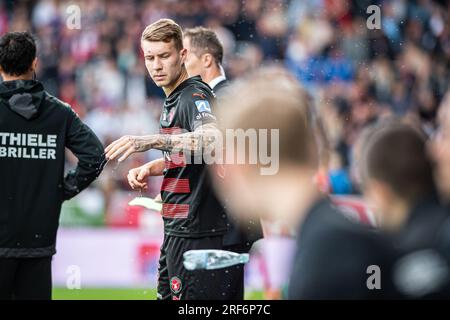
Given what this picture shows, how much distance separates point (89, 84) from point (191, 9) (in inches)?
83.1

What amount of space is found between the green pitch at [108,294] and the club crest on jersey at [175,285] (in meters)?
3.51

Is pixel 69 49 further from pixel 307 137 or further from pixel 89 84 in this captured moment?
pixel 307 137

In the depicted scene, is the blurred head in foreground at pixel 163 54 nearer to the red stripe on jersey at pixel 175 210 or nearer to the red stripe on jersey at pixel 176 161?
the red stripe on jersey at pixel 176 161

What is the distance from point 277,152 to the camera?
233 cm

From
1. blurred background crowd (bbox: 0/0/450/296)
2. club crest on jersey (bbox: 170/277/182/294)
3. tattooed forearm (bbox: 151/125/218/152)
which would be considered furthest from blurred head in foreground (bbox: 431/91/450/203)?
blurred background crowd (bbox: 0/0/450/296)

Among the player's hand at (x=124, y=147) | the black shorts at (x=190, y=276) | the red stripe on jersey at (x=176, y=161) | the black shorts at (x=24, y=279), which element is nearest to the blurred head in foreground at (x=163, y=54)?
the red stripe on jersey at (x=176, y=161)

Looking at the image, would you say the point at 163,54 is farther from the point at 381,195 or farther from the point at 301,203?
the point at 301,203

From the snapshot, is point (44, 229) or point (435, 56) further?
point (435, 56)

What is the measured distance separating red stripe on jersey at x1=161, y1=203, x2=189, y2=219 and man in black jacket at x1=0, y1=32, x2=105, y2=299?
59cm

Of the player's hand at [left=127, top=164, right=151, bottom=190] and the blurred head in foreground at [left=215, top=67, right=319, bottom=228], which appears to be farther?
the player's hand at [left=127, top=164, right=151, bottom=190]

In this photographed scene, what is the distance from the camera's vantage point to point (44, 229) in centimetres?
449

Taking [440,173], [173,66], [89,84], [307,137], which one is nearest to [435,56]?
[89,84]

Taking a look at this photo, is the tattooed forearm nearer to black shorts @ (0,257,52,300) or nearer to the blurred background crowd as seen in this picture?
black shorts @ (0,257,52,300)

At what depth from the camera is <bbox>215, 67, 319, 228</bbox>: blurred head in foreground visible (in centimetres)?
225
